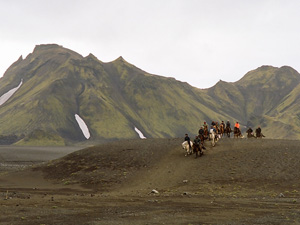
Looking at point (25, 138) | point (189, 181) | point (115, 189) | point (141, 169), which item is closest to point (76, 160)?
point (141, 169)

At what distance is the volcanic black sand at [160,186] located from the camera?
21.8 metres

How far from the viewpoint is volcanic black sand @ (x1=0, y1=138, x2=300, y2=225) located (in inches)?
856

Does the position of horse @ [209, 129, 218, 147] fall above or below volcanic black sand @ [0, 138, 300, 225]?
above

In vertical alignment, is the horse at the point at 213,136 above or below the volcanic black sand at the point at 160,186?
above

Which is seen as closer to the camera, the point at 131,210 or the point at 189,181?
the point at 131,210

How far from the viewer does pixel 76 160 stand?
54.2m

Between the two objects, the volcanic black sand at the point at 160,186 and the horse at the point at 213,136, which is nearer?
the volcanic black sand at the point at 160,186

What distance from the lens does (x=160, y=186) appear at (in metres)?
39.7

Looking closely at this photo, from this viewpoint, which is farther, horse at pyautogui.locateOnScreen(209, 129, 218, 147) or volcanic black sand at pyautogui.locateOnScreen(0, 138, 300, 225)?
horse at pyautogui.locateOnScreen(209, 129, 218, 147)

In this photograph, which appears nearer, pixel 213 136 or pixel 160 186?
pixel 160 186

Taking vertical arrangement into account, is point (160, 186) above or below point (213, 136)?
below

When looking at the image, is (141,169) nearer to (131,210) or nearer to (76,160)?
(76,160)

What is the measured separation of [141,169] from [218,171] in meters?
9.76

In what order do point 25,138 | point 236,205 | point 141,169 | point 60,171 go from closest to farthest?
point 236,205, point 141,169, point 60,171, point 25,138
